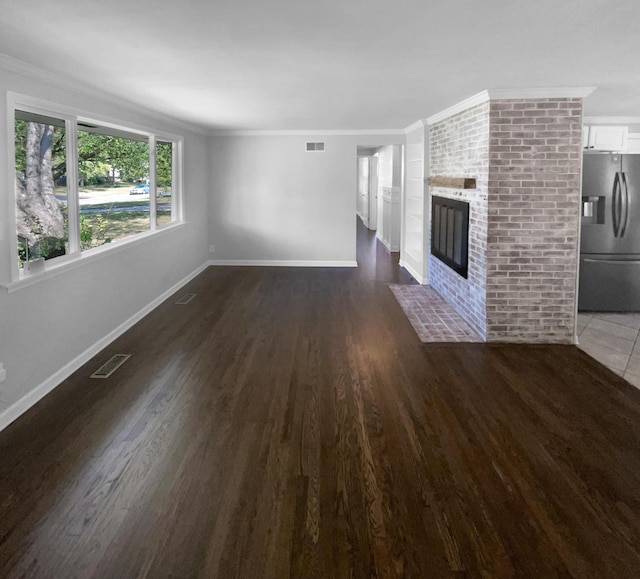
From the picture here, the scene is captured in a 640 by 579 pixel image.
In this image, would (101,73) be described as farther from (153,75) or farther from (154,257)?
(154,257)

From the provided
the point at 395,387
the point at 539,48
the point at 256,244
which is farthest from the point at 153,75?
the point at 256,244

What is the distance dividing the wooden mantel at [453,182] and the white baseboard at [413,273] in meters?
1.37

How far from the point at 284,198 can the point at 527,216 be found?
506 centimetres

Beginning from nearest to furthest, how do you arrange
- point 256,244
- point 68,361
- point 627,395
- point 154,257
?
point 627,395 → point 68,361 → point 154,257 → point 256,244

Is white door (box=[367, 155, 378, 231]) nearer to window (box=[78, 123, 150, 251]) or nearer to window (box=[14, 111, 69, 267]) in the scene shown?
window (box=[78, 123, 150, 251])

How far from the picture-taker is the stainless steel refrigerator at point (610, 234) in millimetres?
5879

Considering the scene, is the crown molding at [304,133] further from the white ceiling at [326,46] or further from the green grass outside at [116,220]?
the white ceiling at [326,46]

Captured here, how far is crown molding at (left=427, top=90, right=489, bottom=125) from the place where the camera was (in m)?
5.01

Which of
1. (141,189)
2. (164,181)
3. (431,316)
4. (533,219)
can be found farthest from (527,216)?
(164,181)

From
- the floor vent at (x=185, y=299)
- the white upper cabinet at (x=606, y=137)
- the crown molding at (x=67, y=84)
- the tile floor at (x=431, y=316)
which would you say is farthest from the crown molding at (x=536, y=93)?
the floor vent at (x=185, y=299)

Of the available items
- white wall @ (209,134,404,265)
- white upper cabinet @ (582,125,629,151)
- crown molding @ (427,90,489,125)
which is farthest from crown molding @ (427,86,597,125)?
white wall @ (209,134,404,265)

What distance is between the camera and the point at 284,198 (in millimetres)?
9367

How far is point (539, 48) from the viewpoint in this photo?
3.26 metres

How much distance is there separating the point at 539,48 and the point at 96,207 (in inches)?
155
